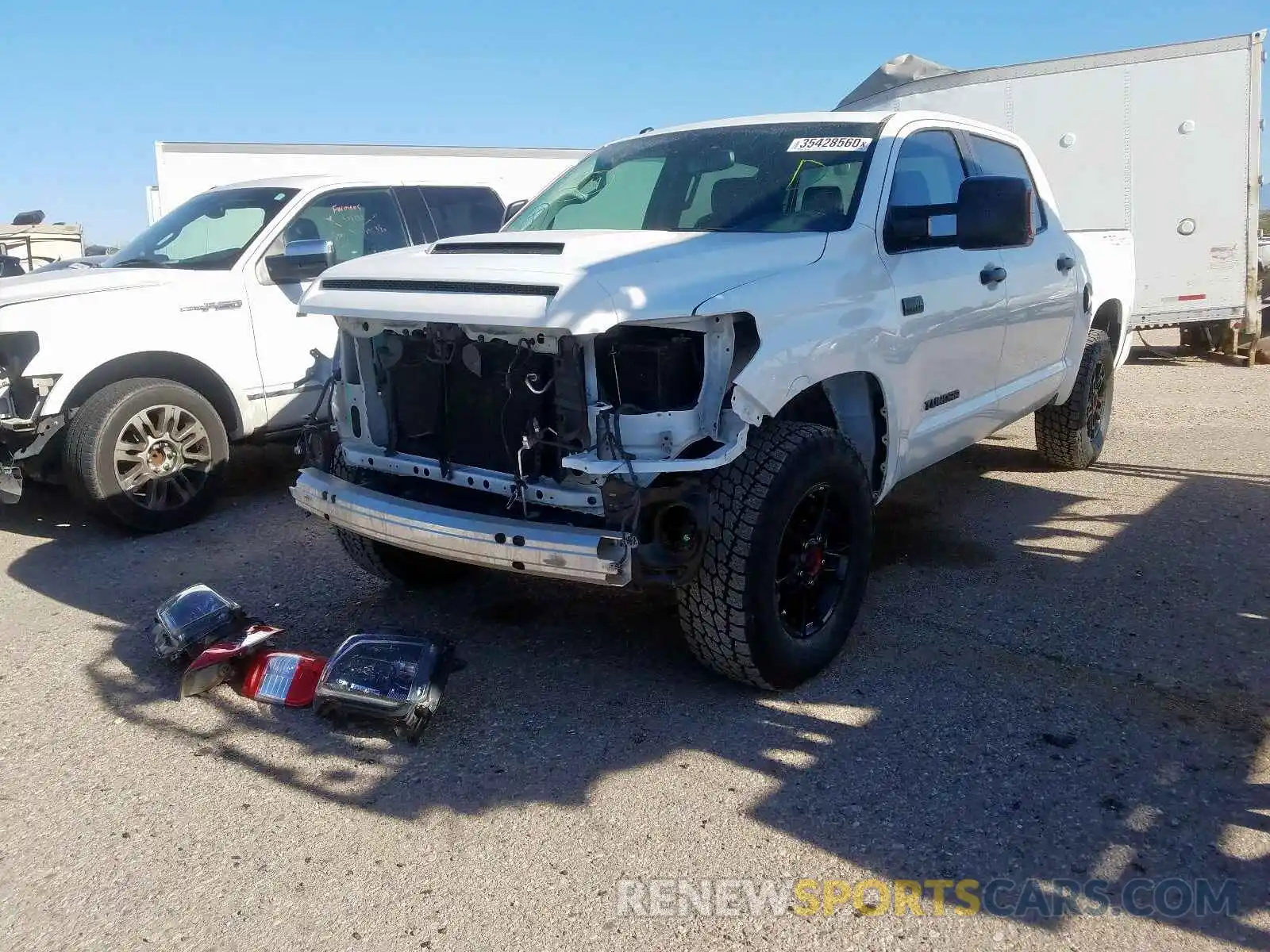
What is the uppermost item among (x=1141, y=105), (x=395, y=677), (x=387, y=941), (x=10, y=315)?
(x=1141, y=105)

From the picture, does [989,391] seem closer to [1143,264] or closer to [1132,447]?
[1132,447]

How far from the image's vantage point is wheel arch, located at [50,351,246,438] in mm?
5719

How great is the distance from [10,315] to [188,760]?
10.4 ft

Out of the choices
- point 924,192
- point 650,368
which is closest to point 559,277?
point 650,368

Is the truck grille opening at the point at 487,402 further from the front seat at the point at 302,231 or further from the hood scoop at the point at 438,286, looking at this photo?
the front seat at the point at 302,231

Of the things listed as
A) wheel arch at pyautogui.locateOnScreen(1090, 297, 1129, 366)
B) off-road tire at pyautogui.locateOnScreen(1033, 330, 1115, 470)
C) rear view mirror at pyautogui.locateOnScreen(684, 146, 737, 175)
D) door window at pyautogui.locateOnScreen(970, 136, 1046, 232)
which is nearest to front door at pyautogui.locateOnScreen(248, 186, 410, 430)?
rear view mirror at pyautogui.locateOnScreen(684, 146, 737, 175)

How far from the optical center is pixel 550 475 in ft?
11.6

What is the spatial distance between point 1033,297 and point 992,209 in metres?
1.39

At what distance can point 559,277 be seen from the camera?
10.7ft

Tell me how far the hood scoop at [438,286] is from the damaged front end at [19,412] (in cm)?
249

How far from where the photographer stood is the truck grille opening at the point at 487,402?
339cm

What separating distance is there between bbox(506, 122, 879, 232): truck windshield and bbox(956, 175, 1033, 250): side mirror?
42cm

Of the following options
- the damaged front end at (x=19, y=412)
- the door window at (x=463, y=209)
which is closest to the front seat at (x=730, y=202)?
the door window at (x=463, y=209)

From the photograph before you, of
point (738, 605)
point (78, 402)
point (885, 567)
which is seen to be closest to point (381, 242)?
point (78, 402)
